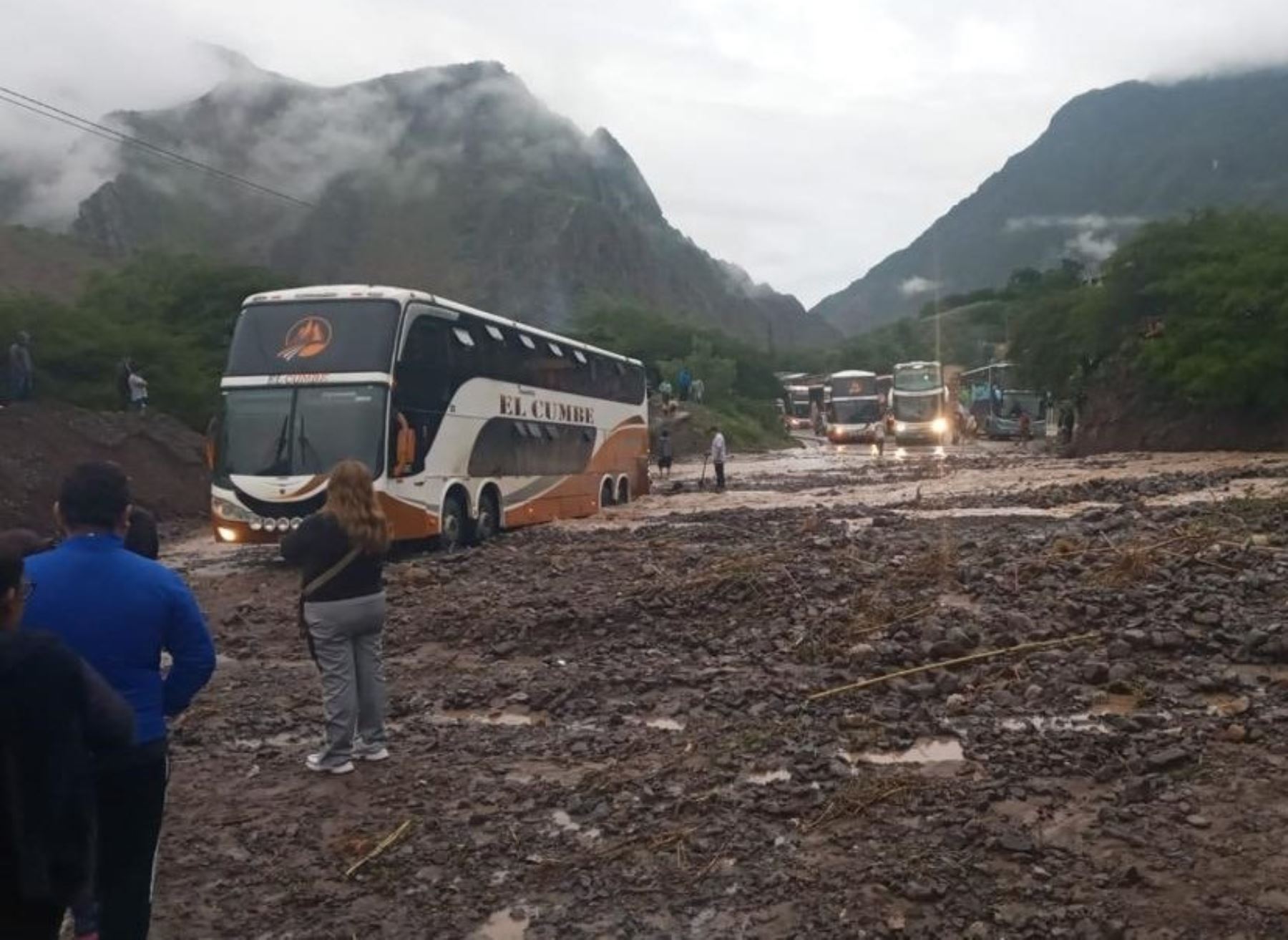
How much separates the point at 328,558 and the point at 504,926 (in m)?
2.20

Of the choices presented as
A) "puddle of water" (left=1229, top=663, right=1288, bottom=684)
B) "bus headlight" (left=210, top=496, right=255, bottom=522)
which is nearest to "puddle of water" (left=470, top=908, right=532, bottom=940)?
"puddle of water" (left=1229, top=663, right=1288, bottom=684)

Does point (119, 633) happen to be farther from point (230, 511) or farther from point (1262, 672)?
point (230, 511)

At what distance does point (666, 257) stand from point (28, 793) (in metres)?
164

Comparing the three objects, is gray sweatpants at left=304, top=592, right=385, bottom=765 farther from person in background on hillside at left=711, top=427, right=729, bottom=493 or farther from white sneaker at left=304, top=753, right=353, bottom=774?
person in background on hillside at left=711, top=427, right=729, bottom=493

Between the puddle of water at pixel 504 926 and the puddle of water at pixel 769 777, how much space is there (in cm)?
154

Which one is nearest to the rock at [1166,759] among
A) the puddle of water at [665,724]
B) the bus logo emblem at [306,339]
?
the puddle of water at [665,724]

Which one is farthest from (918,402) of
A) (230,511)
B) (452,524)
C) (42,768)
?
(42,768)

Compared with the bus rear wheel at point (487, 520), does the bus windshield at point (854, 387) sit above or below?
above

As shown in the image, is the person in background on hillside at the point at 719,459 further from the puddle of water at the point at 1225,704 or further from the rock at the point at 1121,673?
the puddle of water at the point at 1225,704

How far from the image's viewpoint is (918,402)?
4788 centimetres

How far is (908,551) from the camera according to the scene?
39.6ft

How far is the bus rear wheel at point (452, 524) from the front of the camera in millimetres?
15742

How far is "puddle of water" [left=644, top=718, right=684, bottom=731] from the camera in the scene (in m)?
6.53

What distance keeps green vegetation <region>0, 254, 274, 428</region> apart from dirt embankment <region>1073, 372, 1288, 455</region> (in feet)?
92.7
